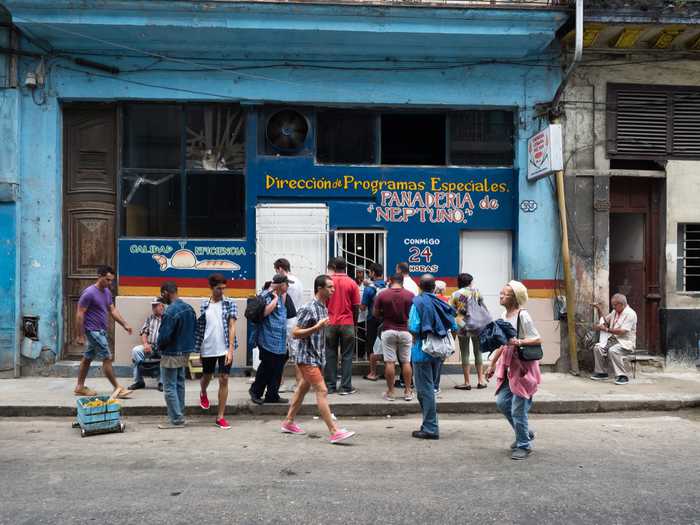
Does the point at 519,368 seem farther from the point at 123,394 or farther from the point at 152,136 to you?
the point at 152,136

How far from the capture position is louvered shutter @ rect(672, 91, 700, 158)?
11391mm

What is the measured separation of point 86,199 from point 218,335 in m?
4.78

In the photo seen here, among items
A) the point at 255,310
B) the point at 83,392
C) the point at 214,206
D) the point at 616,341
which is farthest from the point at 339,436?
the point at 616,341

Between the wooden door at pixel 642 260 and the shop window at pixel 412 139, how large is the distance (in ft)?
10.9

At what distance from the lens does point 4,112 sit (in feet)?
34.0

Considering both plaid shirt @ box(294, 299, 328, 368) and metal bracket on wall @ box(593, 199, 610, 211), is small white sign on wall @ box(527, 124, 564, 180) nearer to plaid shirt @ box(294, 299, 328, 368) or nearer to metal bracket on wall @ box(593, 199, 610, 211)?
metal bracket on wall @ box(593, 199, 610, 211)

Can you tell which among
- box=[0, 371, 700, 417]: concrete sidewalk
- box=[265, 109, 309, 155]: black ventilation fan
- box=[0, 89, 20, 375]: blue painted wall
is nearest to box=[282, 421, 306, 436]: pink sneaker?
box=[0, 371, 700, 417]: concrete sidewalk

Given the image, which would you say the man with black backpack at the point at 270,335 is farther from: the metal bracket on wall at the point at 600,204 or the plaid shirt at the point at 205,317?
the metal bracket on wall at the point at 600,204

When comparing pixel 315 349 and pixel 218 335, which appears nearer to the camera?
pixel 315 349

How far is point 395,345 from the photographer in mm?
8922

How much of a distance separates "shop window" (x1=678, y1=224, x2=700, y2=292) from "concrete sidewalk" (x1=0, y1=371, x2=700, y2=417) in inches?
85.7

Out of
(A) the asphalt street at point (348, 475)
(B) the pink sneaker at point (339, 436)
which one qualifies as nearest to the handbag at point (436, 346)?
(A) the asphalt street at point (348, 475)

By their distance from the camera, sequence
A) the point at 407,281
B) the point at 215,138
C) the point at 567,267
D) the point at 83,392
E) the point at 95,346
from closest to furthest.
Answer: the point at 95,346 → the point at 83,392 → the point at 407,281 → the point at 567,267 → the point at 215,138

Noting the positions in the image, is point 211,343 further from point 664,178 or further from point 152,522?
point 664,178
